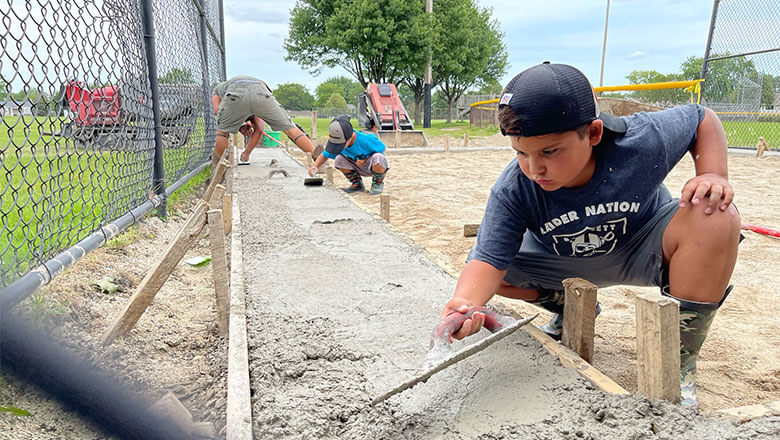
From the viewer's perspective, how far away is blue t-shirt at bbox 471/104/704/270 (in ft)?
5.60

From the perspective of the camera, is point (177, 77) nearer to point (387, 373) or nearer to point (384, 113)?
point (387, 373)

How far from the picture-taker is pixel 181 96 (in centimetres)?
579

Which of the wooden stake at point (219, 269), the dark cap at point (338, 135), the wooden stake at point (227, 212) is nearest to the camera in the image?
the wooden stake at point (219, 269)

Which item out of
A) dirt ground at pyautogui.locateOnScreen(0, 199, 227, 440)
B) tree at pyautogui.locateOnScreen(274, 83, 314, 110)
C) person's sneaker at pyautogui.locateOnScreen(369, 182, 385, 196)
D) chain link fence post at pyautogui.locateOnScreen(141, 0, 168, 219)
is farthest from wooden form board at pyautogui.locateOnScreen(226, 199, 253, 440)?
tree at pyautogui.locateOnScreen(274, 83, 314, 110)

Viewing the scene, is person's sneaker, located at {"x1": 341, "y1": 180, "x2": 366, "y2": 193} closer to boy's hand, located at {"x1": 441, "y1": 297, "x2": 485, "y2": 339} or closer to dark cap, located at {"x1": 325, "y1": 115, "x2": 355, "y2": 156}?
dark cap, located at {"x1": 325, "y1": 115, "x2": 355, "y2": 156}

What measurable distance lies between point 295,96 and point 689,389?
10034cm

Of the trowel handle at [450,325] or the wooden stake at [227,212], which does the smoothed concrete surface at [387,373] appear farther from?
the wooden stake at [227,212]

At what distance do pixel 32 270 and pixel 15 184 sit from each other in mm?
3113

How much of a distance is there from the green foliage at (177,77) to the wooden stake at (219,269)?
288cm

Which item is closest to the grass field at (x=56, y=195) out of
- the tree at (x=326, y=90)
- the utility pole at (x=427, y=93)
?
the utility pole at (x=427, y=93)

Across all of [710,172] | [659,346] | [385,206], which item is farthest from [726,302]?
[385,206]

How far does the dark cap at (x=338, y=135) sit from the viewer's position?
582cm

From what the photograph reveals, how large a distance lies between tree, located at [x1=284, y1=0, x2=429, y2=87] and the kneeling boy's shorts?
86.6ft

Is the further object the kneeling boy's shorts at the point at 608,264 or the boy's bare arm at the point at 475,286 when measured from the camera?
the kneeling boy's shorts at the point at 608,264
